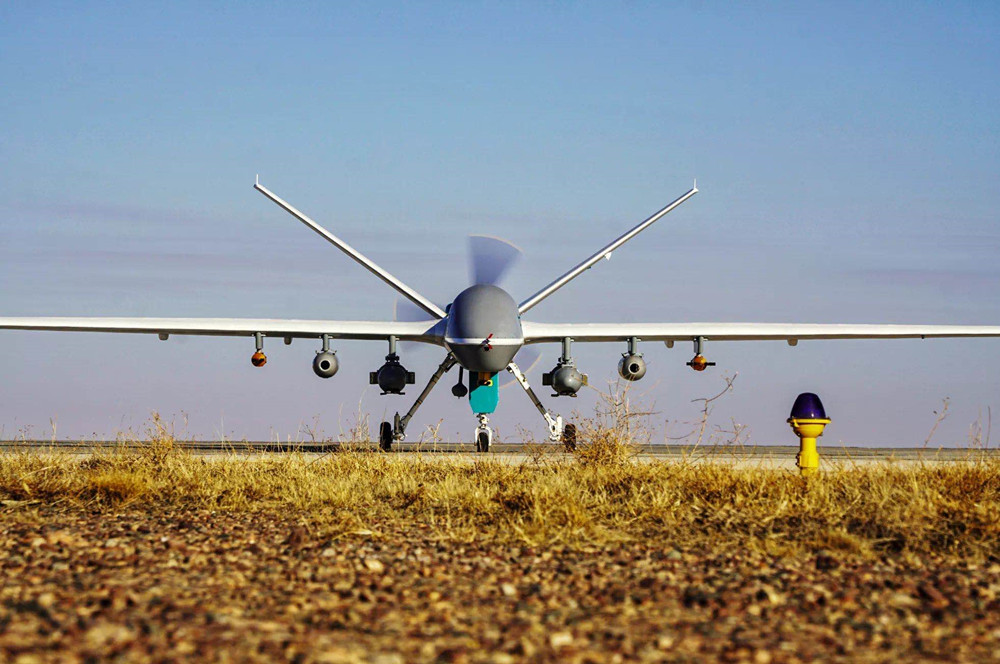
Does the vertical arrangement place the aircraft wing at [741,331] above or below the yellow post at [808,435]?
above

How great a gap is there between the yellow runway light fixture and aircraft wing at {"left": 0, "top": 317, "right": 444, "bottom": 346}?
11477mm

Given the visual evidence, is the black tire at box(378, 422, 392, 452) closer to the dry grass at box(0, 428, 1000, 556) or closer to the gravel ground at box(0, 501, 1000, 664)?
the dry grass at box(0, 428, 1000, 556)

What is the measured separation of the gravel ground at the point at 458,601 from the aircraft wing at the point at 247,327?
562 inches

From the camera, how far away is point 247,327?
23.8 meters

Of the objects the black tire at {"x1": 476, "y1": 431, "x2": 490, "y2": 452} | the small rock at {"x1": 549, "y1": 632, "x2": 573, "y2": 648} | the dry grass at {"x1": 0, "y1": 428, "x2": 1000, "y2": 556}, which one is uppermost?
the black tire at {"x1": 476, "y1": 431, "x2": 490, "y2": 452}

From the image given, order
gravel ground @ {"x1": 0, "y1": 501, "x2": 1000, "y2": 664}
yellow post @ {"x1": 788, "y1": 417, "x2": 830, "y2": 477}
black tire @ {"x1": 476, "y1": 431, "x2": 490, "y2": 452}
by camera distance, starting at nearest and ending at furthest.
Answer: gravel ground @ {"x1": 0, "y1": 501, "x2": 1000, "y2": 664} < yellow post @ {"x1": 788, "y1": 417, "x2": 830, "y2": 477} < black tire @ {"x1": 476, "y1": 431, "x2": 490, "y2": 452}

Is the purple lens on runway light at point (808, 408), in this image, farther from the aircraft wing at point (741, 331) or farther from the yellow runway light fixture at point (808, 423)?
the aircraft wing at point (741, 331)

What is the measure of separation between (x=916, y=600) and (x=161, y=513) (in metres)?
7.95

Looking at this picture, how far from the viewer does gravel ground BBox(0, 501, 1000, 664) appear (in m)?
5.48

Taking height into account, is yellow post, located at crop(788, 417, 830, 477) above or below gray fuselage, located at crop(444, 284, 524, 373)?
below

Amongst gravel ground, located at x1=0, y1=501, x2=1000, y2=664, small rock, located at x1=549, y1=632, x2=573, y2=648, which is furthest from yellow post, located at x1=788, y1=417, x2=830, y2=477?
small rock, located at x1=549, y1=632, x2=573, y2=648

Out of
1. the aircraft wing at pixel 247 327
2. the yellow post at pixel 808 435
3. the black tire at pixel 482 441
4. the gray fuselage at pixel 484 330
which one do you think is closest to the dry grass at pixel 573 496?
the yellow post at pixel 808 435

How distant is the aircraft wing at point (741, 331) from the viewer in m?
24.3

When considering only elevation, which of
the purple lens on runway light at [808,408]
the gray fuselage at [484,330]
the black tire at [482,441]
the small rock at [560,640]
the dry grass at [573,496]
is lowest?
the small rock at [560,640]
